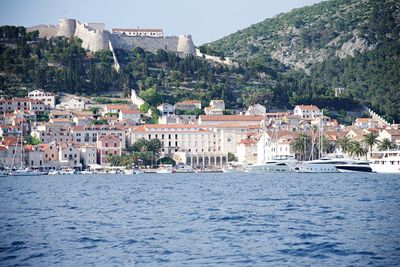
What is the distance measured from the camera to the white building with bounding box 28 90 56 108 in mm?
105938

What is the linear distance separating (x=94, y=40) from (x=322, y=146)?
48.6 m

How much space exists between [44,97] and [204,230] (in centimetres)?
8065

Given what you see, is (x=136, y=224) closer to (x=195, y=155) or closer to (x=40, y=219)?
(x=40, y=219)

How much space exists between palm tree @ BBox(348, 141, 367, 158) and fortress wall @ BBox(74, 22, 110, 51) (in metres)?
49.4

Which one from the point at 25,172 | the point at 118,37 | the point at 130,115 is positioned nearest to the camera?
the point at 25,172

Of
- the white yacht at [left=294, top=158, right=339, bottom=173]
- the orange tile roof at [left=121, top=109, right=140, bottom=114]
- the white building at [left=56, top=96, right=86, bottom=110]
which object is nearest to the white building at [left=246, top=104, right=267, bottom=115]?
the orange tile roof at [left=121, top=109, right=140, bottom=114]

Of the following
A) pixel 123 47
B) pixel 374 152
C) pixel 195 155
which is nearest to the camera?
pixel 374 152

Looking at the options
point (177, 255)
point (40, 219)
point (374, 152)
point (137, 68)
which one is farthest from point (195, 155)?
point (177, 255)

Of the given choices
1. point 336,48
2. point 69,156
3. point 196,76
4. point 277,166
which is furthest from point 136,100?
point 336,48

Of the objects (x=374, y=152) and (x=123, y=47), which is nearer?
(x=374, y=152)

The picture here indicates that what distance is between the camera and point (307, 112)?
108 metres

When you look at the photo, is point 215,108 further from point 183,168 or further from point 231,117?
point 183,168

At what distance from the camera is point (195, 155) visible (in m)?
92.3

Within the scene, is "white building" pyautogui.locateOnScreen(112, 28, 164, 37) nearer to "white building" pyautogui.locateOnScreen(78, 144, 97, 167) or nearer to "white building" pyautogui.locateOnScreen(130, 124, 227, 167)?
"white building" pyautogui.locateOnScreen(130, 124, 227, 167)
